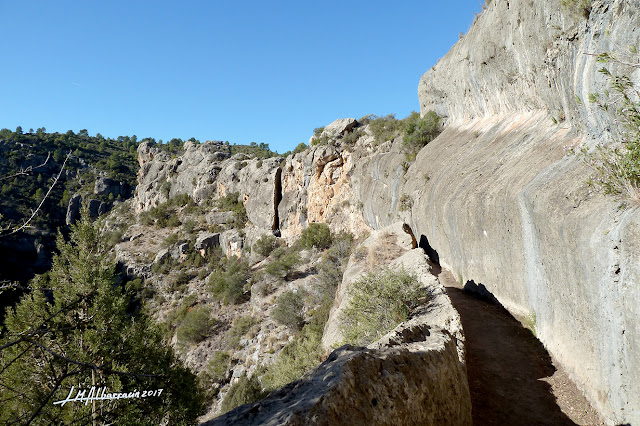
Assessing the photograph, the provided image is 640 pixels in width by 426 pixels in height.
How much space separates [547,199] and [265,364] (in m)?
16.7

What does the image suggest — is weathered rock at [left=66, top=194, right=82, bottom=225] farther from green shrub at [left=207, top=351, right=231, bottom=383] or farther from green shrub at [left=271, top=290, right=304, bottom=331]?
green shrub at [left=271, top=290, right=304, bottom=331]

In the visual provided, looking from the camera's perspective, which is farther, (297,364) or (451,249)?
(451,249)

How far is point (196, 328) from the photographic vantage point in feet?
82.6

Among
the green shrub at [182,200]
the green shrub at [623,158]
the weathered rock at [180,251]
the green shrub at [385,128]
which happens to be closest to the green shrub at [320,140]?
the green shrub at [385,128]

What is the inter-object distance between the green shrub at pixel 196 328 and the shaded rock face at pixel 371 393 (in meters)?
23.3

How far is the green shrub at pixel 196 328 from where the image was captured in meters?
25.0

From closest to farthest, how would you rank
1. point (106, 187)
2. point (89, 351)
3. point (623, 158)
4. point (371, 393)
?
point (371, 393) < point (623, 158) < point (89, 351) < point (106, 187)

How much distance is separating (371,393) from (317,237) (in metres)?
27.0

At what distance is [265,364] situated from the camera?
1906 cm

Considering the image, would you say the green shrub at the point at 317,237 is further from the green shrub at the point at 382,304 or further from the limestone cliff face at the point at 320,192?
the green shrub at the point at 382,304

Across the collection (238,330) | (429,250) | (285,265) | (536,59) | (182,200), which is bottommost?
(238,330)

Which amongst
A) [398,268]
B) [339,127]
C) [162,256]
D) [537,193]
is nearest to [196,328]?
[162,256]

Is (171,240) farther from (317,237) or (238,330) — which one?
(238,330)

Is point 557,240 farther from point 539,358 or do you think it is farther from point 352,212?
point 352,212
